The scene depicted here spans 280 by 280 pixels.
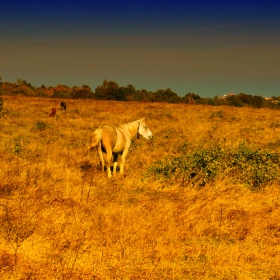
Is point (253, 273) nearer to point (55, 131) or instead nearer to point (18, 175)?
point (18, 175)

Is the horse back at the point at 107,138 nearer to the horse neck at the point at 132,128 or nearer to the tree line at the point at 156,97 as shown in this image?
the horse neck at the point at 132,128

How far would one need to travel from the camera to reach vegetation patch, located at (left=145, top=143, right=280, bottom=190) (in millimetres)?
8289

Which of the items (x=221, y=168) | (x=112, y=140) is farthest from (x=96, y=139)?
(x=221, y=168)

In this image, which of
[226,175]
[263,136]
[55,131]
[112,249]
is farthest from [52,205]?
[263,136]

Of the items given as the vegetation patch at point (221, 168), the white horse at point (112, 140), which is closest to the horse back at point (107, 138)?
the white horse at point (112, 140)

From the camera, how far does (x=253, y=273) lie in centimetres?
436

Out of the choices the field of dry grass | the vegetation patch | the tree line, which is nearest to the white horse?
the field of dry grass

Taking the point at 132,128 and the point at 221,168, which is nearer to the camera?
the point at 221,168

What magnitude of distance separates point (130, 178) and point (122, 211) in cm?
268

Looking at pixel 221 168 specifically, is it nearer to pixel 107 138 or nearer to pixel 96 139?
pixel 107 138

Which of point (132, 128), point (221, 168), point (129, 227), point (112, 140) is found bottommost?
point (129, 227)

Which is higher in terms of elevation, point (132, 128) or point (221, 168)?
point (132, 128)

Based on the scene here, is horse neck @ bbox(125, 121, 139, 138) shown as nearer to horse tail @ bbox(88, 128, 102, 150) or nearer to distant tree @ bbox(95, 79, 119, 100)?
horse tail @ bbox(88, 128, 102, 150)

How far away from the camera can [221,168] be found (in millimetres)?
8562
